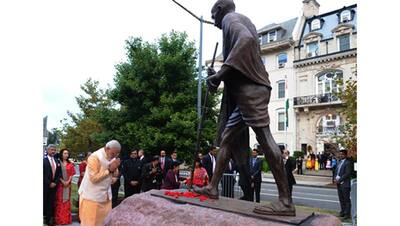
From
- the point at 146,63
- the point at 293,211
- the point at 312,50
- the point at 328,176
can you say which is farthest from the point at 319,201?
the point at 312,50

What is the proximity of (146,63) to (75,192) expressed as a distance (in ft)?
17.6

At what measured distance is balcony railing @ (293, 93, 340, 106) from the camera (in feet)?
112

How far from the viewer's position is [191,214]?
4293 mm

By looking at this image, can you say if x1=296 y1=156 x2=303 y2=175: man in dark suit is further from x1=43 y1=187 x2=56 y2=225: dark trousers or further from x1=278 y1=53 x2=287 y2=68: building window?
x1=43 y1=187 x2=56 y2=225: dark trousers

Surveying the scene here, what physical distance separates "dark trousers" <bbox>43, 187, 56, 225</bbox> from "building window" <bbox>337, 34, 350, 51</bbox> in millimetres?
30400

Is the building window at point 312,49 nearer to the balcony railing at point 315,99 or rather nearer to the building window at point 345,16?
the building window at point 345,16

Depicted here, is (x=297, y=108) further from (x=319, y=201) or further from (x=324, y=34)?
(x=319, y=201)

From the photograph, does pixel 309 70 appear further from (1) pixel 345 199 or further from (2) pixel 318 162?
(1) pixel 345 199

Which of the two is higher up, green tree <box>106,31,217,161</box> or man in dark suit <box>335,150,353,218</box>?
green tree <box>106,31,217,161</box>

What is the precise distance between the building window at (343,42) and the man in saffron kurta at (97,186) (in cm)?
3185

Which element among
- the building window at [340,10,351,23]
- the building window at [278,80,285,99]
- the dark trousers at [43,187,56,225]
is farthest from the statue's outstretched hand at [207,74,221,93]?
the building window at [278,80,285,99]

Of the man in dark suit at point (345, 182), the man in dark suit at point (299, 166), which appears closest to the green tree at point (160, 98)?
the man in dark suit at point (345, 182)

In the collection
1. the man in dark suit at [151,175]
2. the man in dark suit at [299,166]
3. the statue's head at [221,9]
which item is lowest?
the man in dark suit at [299,166]

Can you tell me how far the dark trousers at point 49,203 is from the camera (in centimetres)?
835
